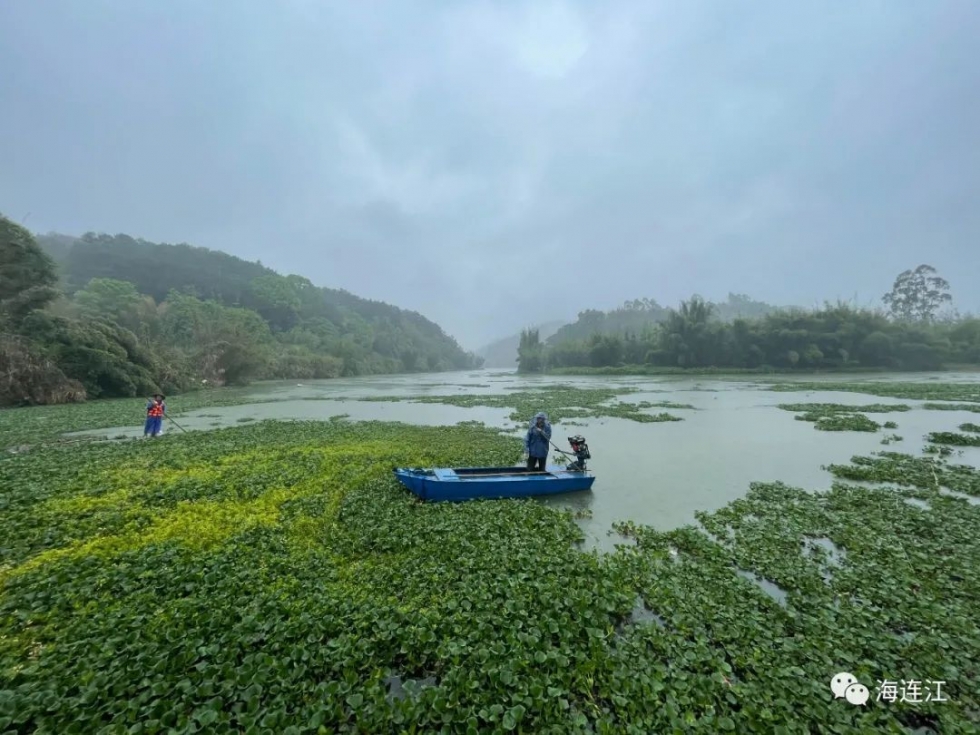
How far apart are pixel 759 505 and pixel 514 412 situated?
52.9 feet

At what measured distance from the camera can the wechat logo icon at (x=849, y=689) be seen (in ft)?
11.9

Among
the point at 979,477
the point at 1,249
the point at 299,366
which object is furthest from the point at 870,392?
the point at 299,366

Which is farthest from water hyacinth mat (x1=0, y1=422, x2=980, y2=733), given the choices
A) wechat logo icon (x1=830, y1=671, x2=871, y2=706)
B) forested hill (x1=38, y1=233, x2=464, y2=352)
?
forested hill (x1=38, y1=233, x2=464, y2=352)

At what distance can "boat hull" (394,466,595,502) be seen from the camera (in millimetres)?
8516

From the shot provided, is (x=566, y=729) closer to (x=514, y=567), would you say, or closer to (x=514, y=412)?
(x=514, y=567)

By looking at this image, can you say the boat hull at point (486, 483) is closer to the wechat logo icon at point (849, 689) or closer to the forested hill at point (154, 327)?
the wechat logo icon at point (849, 689)

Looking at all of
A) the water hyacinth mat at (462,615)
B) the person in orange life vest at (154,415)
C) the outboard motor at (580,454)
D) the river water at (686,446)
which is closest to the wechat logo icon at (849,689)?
the water hyacinth mat at (462,615)

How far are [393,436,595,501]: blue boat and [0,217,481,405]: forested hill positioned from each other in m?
30.3

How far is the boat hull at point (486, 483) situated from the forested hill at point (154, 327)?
3030cm

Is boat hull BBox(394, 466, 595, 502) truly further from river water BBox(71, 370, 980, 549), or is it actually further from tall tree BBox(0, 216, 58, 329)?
tall tree BBox(0, 216, 58, 329)

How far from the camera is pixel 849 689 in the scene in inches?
146

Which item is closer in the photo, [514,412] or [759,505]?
[759,505]

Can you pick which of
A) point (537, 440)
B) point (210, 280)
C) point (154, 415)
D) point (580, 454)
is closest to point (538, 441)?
point (537, 440)

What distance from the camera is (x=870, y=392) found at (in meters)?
30.0
